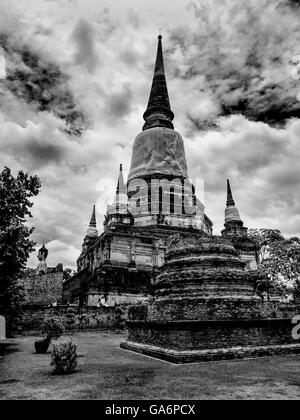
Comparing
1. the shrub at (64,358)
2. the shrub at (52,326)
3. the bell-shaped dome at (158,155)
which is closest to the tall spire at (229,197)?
the bell-shaped dome at (158,155)

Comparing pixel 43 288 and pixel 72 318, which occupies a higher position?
pixel 43 288

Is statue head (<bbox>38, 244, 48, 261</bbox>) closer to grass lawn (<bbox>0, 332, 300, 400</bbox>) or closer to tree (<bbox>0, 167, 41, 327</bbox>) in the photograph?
tree (<bbox>0, 167, 41, 327</bbox>)

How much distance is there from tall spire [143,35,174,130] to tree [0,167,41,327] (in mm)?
31335

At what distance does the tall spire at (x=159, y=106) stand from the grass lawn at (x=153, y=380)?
35175mm

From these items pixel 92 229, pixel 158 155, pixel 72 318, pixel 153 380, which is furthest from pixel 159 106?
pixel 153 380

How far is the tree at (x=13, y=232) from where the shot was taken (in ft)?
31.6

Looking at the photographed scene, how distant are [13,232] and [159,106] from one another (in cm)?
3532

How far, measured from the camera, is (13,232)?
960cm

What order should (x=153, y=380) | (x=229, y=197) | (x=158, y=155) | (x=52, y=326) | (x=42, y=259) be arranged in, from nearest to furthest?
(x=153, y=380), (x=52, y=326), (x=158, y=155), (x=42, y=259), (x=229, y=197)

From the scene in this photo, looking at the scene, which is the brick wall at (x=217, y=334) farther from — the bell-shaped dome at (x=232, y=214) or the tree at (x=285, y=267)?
the bell-shaped dome at (x=232, y=214)

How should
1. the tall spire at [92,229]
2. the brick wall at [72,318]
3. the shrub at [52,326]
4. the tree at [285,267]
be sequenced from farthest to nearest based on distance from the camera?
the tall spire at [92,229] < the tree at [285,267] < the brick wall at [72,318] < the shrub at [52,326]

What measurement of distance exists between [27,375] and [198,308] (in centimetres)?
501

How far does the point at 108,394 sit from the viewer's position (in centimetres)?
532

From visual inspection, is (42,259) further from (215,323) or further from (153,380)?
(153,380)
